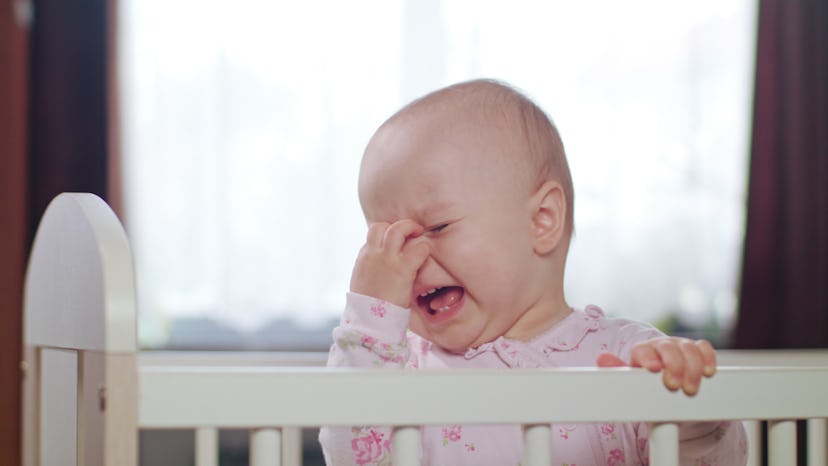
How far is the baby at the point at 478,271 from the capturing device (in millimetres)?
→ 904

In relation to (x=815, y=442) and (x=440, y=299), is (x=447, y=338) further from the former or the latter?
(x=815, y=442)

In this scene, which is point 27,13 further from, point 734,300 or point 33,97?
point 734,300

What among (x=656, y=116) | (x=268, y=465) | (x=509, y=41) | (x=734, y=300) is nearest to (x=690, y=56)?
(x=656, y=116)

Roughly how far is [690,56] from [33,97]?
1.46m

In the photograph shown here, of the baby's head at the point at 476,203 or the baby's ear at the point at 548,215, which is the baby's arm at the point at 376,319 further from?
the baby's ear at the point at 548,215

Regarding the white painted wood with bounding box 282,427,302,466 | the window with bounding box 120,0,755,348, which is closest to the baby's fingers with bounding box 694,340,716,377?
the white painted wood with bounding box 282,427,302,466

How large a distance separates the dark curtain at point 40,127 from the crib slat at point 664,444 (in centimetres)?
162

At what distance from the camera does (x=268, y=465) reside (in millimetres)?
675

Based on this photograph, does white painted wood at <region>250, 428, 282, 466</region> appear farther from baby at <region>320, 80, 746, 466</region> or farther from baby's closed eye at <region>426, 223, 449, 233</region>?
baby's closed eye at <region>426, 223, 449, 233</region>

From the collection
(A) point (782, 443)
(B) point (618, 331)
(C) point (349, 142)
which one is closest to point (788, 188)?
(C) point (349, 142)

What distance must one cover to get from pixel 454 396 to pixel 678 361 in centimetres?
18

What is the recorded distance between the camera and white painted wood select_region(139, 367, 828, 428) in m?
0.67

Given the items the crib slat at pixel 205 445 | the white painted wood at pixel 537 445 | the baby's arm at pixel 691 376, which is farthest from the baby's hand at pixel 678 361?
the crib slat at pixel 205 445

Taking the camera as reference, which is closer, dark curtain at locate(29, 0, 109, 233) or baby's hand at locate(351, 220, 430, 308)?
baby's hand at locate(351, 220, 430, 308)
